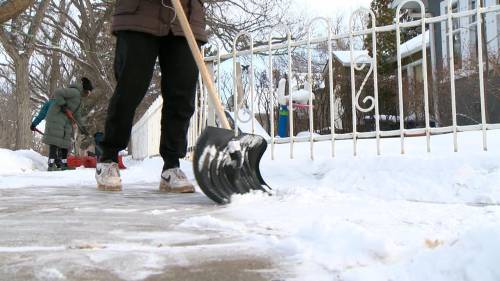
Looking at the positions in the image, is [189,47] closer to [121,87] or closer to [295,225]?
[121,87]

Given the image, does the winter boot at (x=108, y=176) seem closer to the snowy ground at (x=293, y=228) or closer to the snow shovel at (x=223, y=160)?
the snowy ground at (x=293, y=228)

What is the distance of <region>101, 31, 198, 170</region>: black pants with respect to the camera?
3426mm

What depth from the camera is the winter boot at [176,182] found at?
11.6ft

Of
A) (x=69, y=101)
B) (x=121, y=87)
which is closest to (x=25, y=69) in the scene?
(x=69, y=101)

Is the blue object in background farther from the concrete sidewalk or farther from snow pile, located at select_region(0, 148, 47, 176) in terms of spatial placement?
Answer: the concrete sidewalk

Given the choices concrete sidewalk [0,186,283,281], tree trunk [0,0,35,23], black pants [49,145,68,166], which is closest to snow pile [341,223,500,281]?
concrete sidewalk [0,186,283,281]

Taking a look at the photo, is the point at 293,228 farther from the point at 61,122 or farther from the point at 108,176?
the point at 61,122

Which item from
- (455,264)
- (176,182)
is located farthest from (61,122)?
(455,264)

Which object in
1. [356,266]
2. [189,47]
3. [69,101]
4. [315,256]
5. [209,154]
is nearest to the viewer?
[356,266]

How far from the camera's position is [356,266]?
4.82 ft

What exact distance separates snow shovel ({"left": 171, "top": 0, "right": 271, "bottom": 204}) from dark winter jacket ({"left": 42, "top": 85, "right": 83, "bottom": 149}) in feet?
21.1

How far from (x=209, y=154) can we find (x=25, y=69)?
14552 millimetres

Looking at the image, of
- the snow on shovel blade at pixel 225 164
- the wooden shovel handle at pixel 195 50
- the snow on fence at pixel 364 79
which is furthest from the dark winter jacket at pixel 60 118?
the snow on shovel blade at pixel 225 164

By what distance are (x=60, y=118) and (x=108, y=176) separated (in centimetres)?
601
